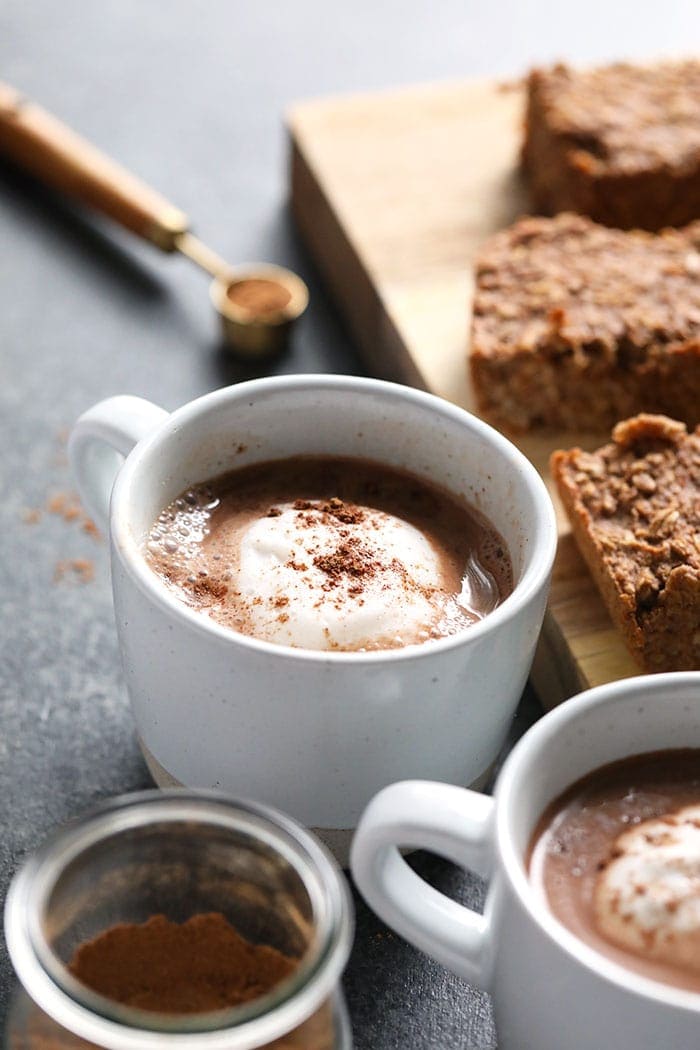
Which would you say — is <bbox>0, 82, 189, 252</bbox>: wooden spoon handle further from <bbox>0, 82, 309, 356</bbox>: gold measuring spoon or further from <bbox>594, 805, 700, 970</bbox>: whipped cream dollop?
<bbox>594, 805, 700, 970</bbox>: whipped cream dollop

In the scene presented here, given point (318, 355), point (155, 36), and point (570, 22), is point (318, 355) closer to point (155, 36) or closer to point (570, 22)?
point (155, 36)

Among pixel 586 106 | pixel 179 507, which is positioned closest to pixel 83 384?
pixel 179 507

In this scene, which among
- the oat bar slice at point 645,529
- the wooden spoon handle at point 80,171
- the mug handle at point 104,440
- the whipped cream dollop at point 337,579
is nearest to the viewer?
the whipped cream dollop at point 337,579

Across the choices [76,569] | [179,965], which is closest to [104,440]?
[76,569]

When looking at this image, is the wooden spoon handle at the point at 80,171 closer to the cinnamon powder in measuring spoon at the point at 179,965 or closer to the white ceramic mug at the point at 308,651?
the white ceramic mug at the point at 308,651

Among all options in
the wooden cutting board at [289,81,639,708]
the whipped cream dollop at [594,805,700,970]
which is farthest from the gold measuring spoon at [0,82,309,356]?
the whipped cream dollop at [594,805,700,970]

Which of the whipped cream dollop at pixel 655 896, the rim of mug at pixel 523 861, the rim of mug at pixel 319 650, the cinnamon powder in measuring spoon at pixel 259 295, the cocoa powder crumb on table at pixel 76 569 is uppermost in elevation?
the rim of mug at pixel 319 650

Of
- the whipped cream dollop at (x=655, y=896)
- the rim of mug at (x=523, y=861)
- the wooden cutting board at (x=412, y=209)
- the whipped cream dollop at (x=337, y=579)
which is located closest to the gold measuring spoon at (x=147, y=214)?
the wooden cutting board at (x=412, y=209)
